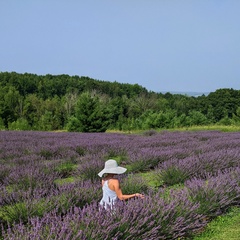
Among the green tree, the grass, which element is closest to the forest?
the green tree

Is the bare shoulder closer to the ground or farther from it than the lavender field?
farther from it

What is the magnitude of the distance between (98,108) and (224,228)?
82.6ft

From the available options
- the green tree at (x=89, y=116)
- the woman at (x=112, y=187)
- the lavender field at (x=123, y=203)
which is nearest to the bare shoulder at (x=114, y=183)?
the woman at (x=112, y=187)

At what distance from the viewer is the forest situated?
29.7 meters

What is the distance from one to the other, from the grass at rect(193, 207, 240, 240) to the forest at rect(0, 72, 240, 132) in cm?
2393

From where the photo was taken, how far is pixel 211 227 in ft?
12.7

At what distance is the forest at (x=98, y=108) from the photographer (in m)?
29.7

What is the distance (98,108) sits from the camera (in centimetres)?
2873

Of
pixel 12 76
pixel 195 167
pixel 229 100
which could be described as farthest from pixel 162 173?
pixel 12 76

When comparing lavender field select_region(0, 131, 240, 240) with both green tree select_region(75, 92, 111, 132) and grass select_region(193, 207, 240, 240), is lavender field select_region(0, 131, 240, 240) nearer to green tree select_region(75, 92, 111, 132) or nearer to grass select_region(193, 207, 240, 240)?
grass select_region(193, 207, 240, 240)

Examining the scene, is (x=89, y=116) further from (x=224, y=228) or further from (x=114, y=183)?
(x=224, y=228)

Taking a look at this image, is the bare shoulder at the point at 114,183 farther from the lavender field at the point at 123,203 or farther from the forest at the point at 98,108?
A: the forest at the point at 98,108

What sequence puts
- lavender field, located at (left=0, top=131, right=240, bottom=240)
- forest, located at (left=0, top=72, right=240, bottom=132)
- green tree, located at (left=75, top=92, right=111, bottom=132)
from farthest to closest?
forest, located at (left=0, top=72, right=240, bottom=132), green tree, located at (left=75, top=92, right=111, bottom=132), lavender field, located at (left=0, top=131, right=240, bottom=240)

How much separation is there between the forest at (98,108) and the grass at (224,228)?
2393cm
